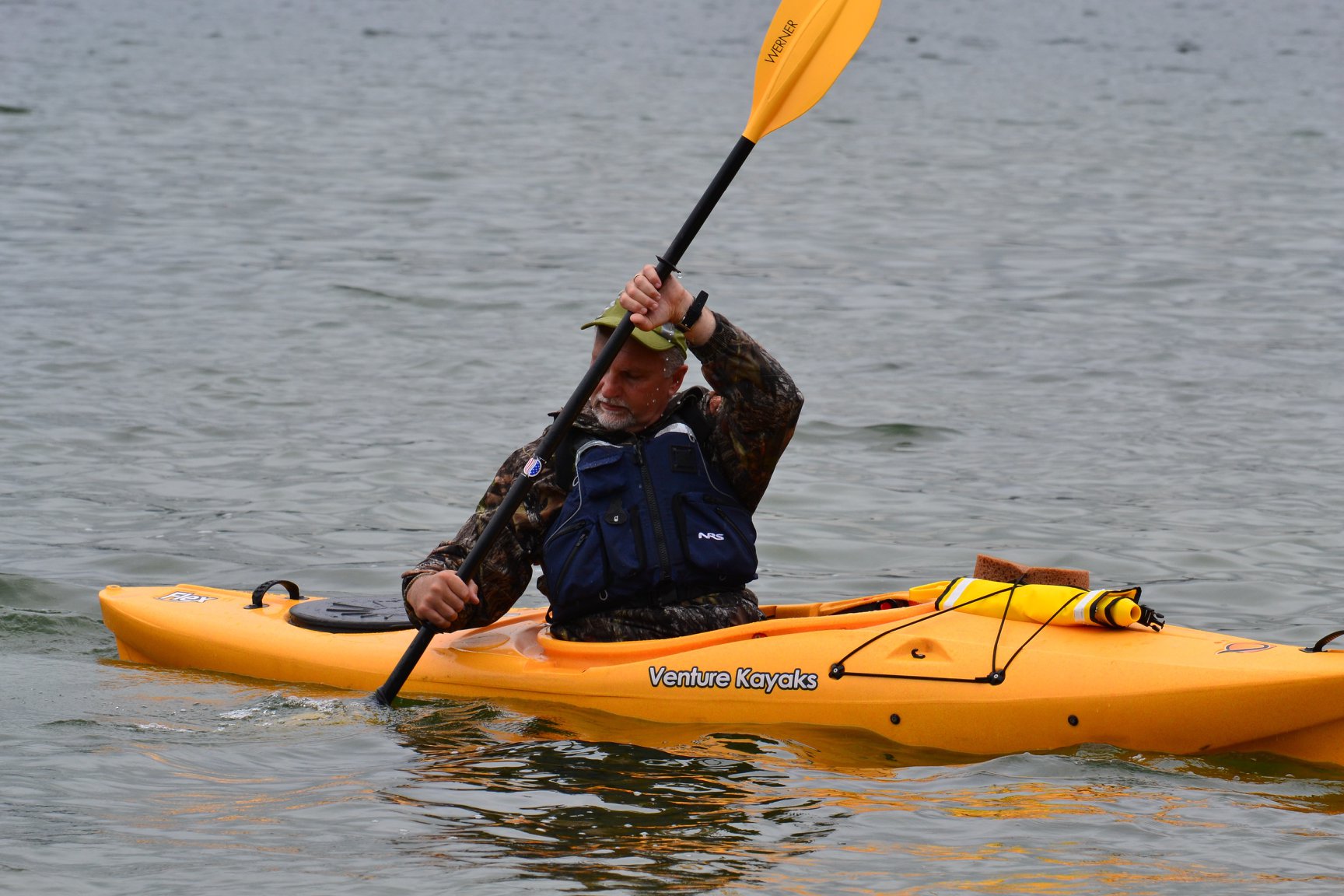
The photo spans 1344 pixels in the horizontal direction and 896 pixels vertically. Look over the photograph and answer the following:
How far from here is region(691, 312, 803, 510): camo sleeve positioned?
4.45 meters

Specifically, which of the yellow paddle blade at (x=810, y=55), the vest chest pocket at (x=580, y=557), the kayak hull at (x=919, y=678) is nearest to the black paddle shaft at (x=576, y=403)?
the vest chest pocket at (x=580, y=557)

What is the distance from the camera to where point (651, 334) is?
178 inches

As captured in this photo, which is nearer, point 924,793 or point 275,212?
point 924,793

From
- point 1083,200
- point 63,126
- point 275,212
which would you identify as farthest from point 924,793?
point 63,126

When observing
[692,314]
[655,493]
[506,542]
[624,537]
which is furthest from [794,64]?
[506,542]

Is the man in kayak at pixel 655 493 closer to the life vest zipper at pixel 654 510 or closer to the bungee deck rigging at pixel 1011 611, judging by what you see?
the life vest zipper at pixel 654 510

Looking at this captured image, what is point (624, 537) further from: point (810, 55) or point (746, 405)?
point (810, 55)

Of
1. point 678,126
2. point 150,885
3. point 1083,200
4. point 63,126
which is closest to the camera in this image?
point 150,885

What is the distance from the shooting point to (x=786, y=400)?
14.8ft

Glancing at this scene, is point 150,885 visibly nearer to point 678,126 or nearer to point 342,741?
point 342,741

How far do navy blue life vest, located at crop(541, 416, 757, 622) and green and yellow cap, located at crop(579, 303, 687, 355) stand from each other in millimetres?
244

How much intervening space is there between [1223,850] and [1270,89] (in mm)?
23841

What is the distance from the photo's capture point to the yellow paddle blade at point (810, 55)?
5.02 meters

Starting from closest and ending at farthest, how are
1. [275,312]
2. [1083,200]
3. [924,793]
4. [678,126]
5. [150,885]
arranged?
1. [150,885]
2. [924,793]
3. [275,312]
4. [1083,200]
5. [678,126]
